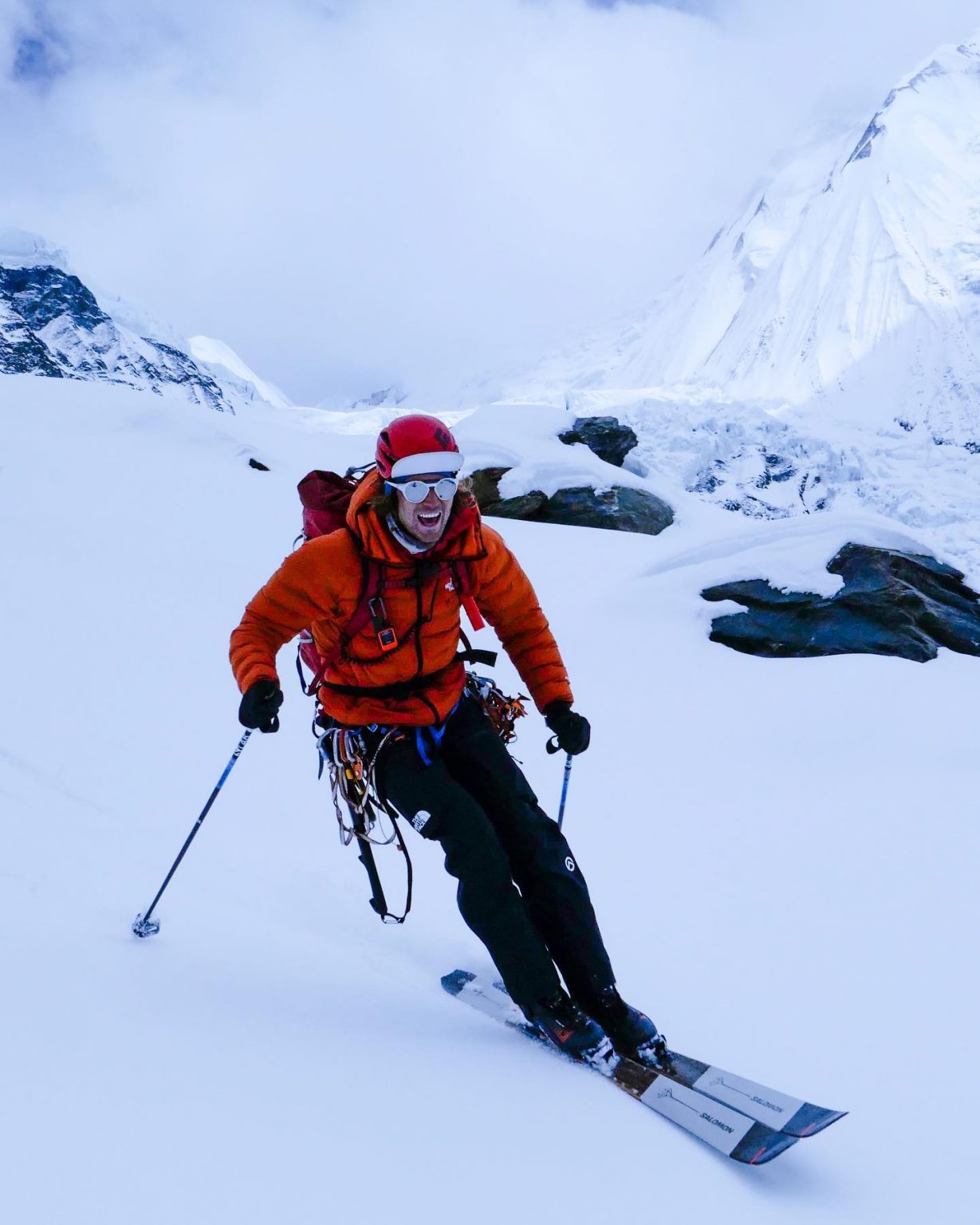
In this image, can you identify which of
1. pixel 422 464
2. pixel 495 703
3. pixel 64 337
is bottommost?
pixel 495 703

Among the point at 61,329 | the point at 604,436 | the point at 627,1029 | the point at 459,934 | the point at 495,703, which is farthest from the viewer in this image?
the point at 61,329

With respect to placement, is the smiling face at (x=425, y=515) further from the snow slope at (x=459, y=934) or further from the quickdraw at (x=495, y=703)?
the snow slope at (x=459, y=934)

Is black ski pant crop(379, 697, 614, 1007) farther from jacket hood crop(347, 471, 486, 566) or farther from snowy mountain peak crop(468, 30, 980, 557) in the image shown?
snowy mountain peak crop(468, 30, 980, 557)

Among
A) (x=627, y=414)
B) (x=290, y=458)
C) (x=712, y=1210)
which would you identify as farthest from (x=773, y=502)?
(x=712, y=1210)

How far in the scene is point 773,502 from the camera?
107 m

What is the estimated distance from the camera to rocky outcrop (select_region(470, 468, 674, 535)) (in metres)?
15.9

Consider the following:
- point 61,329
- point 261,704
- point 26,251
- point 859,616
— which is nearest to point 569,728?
point 261,704

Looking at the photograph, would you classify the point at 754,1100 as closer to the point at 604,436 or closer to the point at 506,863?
the point at 506,863

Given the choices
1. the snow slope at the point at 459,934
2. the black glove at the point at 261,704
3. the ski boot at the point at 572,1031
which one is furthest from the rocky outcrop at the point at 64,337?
the ski boot at the point at 572,1031

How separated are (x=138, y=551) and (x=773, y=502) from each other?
104893 mm

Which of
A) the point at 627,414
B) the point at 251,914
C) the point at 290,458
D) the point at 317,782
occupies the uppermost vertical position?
the point at 627,414

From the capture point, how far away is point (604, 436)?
20500 mm

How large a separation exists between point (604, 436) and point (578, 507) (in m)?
5.16

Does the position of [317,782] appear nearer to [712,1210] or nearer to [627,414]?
[712,1210]
